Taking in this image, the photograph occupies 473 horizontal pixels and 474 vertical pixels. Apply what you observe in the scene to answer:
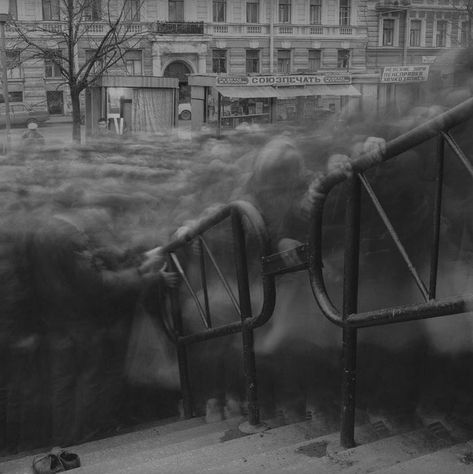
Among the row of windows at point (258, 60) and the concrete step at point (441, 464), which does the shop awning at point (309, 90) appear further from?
the row of windows at point (258, 60)

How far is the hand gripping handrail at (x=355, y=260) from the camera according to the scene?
193 cm

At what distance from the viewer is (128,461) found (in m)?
2.74

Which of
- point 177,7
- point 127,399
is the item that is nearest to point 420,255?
point 127,399

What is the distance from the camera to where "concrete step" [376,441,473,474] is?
2.09 m

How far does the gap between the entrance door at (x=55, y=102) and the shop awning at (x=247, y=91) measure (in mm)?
17423

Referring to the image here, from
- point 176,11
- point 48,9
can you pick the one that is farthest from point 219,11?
point 48,9

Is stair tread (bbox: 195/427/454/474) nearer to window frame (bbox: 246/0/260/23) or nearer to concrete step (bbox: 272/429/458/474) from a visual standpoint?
concrete step (bbox: 272/429/458/474)

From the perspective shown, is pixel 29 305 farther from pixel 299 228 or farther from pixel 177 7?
pixel 177 7

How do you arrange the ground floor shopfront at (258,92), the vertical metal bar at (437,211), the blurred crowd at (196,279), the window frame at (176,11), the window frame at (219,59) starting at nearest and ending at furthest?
the vertical metal bar at (437,211) → the blurred crowd at (196,279) → the ground floor shopfront at (258,92) → the window frame at (176,11) → the window frame at (219,59)

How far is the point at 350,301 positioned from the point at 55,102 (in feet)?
107

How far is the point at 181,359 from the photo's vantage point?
131 inches

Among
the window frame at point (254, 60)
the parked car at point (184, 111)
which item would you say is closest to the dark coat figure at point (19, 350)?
the parked car at point (184, 111)

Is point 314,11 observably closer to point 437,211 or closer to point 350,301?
point 350,301

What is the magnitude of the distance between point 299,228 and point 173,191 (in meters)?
1.07
